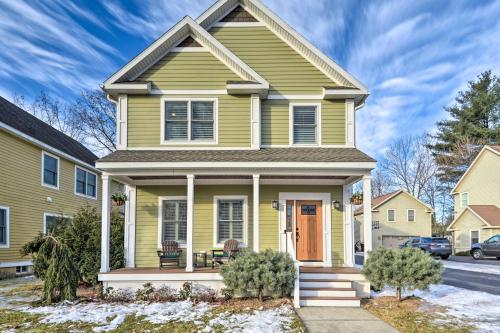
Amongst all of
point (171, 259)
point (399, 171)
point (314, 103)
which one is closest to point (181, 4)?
point (314, 103)

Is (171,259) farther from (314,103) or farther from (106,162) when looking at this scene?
(314,103)

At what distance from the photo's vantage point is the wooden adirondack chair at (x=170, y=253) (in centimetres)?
1038

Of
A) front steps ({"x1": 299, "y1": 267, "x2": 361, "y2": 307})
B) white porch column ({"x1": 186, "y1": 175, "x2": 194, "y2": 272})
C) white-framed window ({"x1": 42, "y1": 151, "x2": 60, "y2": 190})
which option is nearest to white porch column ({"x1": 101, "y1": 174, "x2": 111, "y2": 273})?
white porch column ({"x1": 186, "y1": 175, "x2": 194, "y2": 272})

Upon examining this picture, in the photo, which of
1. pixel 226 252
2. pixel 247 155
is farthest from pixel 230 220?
pixel 247 155

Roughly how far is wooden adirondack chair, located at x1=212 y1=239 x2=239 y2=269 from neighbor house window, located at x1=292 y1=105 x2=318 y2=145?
3568 millimetres

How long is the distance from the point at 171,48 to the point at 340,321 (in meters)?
8.79

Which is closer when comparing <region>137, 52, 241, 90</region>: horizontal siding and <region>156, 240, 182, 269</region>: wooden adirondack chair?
<region>156, 240, 182, 269</region>: wooden adirondack chair

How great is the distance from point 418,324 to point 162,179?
7619mm

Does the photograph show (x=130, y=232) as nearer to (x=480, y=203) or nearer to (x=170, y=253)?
(x=170, y=253)

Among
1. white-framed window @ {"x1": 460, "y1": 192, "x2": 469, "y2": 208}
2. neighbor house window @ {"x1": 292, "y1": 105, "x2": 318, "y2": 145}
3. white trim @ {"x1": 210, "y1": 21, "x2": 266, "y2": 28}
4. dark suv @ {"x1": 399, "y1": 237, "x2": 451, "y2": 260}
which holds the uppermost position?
white trim @ {"x1": 210, "y1": 21, "x2": 266, "y2": 28}

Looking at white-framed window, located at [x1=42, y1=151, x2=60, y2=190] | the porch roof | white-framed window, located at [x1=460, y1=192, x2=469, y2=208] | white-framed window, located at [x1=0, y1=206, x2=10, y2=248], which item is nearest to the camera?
the porch roof

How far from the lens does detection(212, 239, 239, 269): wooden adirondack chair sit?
34.3ft

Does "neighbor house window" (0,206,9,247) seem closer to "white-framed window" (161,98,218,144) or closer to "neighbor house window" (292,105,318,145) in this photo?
"white-framed window" (161,98,218,144)

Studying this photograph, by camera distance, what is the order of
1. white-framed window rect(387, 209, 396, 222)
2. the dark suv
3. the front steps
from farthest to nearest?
1. white-framed window rect(387, 209, 396, 222)
2. the dark suv
3. the front steps
